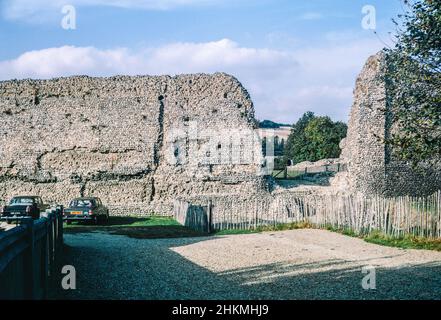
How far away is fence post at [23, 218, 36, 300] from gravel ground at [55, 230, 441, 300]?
5.34 feet

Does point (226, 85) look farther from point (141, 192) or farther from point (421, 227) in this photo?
point (421, 227)

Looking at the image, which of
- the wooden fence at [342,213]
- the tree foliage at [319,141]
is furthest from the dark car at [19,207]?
the tree foliage at [319,141]

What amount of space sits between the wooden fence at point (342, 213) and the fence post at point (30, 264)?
12067mm

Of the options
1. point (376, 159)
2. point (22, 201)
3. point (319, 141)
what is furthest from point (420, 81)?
point (319, 141)

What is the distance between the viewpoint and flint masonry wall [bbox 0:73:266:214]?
2966 centimetres

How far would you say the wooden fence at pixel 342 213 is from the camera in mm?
15672

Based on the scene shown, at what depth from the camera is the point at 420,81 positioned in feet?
45.6

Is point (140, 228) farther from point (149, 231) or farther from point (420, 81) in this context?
point (420, 81)

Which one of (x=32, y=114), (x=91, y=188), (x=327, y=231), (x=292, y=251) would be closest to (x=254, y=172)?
(x=91, y=188)

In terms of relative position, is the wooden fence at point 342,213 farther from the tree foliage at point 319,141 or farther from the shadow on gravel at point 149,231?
the tree foliage at point 319,141

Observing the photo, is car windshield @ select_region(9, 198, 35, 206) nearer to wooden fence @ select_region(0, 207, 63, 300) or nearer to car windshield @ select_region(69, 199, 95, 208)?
car windshield @ select_region(69, 199, 95, 208)

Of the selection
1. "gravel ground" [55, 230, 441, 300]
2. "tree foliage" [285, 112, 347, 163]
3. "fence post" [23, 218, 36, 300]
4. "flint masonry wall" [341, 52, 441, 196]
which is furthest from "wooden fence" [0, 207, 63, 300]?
"tree foliage" [285, 112, 347, 163]
